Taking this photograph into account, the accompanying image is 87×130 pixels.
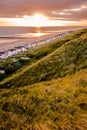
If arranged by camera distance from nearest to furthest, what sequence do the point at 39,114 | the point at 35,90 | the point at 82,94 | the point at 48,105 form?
the point at 39,114 → the point at 48,105 → the point at 82,94 → the point at 35,90

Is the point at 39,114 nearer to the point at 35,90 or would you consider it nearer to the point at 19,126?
the point at 19,126

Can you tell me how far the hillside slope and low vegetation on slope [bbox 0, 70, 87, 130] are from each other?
22.4ft

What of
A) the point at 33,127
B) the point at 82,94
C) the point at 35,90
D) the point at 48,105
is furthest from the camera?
the point at 35,90

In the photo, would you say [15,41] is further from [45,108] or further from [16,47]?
[45,108]

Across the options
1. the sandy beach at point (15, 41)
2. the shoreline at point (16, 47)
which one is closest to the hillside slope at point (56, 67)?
the shoreline at point (16, 47)

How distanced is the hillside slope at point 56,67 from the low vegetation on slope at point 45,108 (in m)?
6.83

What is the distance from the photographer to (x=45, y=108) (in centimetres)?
1310

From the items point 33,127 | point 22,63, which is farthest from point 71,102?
point 22,63

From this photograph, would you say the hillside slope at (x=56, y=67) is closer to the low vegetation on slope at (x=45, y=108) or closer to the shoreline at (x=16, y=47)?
the low vegetation on slope at (x=45, y=108)

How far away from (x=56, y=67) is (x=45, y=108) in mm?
12041

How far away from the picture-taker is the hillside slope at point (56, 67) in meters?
23.0

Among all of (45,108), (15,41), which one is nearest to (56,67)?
(45,108)

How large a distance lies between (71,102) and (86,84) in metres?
2.63

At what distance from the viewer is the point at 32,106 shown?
1308cm
